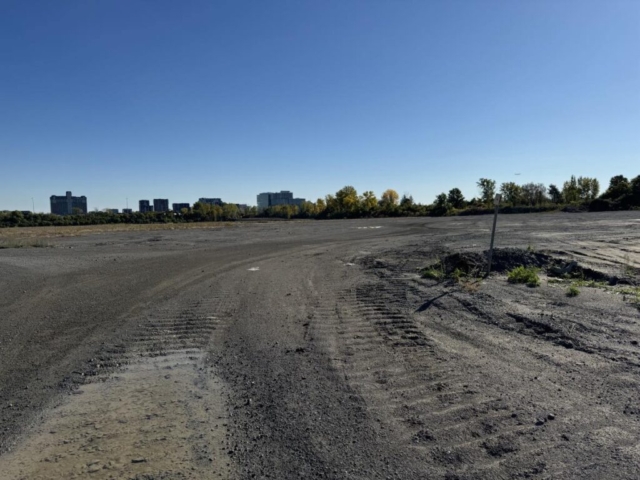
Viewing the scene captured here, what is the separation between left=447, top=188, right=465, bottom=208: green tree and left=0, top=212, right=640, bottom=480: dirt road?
9464 cm

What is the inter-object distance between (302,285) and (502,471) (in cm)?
794

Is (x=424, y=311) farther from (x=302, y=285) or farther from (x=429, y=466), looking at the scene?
(x=429, y=466)

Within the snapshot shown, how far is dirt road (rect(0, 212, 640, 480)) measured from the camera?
10.5ft

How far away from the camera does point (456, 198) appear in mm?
102250

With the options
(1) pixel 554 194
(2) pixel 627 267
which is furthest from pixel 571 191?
(2) pixel 627 267

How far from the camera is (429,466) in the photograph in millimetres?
3061

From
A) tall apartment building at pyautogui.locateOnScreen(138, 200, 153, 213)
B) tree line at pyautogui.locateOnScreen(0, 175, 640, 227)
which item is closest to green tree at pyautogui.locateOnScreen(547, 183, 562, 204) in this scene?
tree line at pyautogui.locateOnScreen(0, 175, 640, 227)

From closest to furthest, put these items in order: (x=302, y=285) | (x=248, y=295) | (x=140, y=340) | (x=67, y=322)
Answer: (x=140, y=340), (x=67, y=322), (x=248, y=295), (x=302, y=285)

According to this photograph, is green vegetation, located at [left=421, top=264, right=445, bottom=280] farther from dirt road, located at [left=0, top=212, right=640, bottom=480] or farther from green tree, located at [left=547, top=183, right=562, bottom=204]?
green tree, located at [left=547, top=183, right=562, bottom=204]

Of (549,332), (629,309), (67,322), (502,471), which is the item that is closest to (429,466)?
(502,471)

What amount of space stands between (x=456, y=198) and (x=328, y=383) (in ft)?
341

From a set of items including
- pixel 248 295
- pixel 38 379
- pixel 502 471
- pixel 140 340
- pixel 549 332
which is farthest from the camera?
pixel 248 295

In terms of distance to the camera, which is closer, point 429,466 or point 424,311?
point 429,466

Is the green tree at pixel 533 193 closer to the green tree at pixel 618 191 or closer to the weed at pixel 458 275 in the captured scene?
the green tree at pixel 618 191
